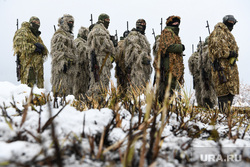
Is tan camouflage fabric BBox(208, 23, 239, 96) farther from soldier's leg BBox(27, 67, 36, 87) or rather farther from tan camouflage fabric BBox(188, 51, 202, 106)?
soldier's leg BBox(27, 67, 36, 87)

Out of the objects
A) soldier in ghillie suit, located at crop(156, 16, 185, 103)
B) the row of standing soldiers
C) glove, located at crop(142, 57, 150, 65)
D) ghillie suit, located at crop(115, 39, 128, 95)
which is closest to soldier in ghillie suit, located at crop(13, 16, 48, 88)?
the row of standing soldiers

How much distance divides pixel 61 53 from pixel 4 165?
→ 4413 mm

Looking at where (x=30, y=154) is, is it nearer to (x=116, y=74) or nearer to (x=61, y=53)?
(x=61, y=53)

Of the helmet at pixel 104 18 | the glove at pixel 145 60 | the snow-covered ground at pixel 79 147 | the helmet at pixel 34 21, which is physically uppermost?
the helmet at pixel 104 18

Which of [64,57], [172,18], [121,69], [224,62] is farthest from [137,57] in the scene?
[224,62]

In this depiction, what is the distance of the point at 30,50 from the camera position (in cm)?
458

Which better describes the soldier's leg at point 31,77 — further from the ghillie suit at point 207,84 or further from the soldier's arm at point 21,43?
the ghillie suit at point 207,84

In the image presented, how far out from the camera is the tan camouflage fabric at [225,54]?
3.92m

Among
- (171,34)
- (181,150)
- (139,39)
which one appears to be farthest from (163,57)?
(181,150)

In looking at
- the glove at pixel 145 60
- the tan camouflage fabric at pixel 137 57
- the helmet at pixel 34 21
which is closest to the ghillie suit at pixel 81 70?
the helmet at pixel 34 21

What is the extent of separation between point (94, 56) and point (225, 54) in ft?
9.13

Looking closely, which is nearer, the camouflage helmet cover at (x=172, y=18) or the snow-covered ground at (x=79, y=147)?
the snow-covered ground at (x=79, y=147)

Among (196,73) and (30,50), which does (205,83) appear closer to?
(196,73)

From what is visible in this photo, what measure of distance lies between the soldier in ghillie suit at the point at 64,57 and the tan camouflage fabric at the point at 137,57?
1.42m
